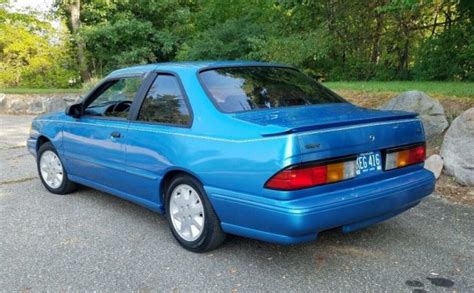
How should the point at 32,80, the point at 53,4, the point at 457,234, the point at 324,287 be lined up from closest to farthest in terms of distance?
the point at 324,287
the point at 457,234
the point at 32,80
the point at 53,4

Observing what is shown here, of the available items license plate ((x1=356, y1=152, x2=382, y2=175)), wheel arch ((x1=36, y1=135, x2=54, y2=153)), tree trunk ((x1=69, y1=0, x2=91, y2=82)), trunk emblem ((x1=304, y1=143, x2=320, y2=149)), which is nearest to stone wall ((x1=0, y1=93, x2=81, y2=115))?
tree trunk ((x1=69, y1=0, x2=91, y2=82))

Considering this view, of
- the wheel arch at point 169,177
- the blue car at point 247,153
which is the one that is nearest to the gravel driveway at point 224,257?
the blue car at point 247,153

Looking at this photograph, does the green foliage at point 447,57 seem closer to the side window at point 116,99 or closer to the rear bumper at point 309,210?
the rear bumper at point 309,210

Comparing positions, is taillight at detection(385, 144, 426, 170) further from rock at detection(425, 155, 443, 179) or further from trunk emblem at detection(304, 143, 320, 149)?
rock at detection(425, 155, 443, 179)

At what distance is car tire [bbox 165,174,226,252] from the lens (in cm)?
367

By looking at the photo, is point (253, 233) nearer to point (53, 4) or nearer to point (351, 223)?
point (351, 223)

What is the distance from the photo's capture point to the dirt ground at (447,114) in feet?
17.6

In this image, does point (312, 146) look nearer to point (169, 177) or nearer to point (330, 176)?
point (330, 176)

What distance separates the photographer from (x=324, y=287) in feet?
10.7

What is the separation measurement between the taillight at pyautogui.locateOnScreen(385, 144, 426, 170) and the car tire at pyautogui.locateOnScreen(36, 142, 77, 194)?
12.1 feet

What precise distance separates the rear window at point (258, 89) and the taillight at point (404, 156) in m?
0.84

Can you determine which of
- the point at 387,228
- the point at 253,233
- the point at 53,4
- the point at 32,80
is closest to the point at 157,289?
the point at 253,233

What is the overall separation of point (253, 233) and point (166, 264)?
0.82 meters

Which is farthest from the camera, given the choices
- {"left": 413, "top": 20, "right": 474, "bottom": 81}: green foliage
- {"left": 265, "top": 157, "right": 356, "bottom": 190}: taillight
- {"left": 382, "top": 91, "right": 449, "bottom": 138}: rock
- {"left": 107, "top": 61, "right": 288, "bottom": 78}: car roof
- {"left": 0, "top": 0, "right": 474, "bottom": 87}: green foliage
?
{"left": 0, "top": 0, "right": 474, "bottom": 87}: green foliage
